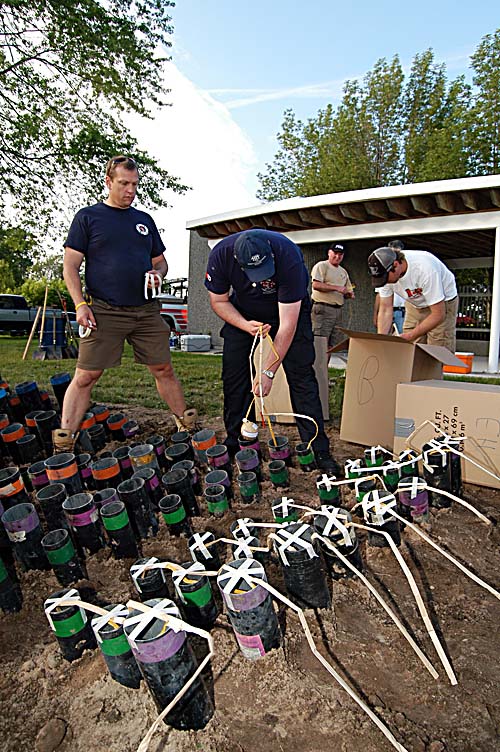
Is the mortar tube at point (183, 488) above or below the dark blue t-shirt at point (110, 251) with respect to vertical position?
below

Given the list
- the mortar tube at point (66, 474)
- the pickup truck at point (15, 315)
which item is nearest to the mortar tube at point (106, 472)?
the mortar tube at point (66, 474)

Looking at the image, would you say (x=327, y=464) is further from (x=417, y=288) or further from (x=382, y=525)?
(x=417, y=288)

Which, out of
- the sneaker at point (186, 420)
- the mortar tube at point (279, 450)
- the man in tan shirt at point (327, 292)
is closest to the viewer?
the mortar tube at point (279, 450)

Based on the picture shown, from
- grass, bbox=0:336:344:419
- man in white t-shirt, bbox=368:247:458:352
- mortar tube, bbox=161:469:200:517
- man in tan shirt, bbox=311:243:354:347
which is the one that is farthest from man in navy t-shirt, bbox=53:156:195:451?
man in tan shirt, bbox=311:243:354:347

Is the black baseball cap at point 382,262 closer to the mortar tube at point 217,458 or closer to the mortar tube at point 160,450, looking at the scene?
the mortar tube at point 217,458

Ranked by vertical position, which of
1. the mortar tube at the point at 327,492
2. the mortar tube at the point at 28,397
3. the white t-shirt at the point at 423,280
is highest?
the white t-shirt at the point at 423,280

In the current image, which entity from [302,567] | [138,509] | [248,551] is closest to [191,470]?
[138,509]

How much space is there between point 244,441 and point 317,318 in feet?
10.9

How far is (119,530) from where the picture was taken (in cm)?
179

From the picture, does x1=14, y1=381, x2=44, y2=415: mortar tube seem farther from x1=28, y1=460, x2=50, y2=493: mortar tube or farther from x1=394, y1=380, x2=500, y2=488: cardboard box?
x1=394, y1=380, x2=500, y2=488: cardboard box

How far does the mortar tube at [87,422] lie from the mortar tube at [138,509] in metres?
1.31

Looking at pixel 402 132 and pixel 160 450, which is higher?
pixel 402 132

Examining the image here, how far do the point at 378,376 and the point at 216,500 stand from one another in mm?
1521

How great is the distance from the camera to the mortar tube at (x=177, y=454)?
2.59 m
